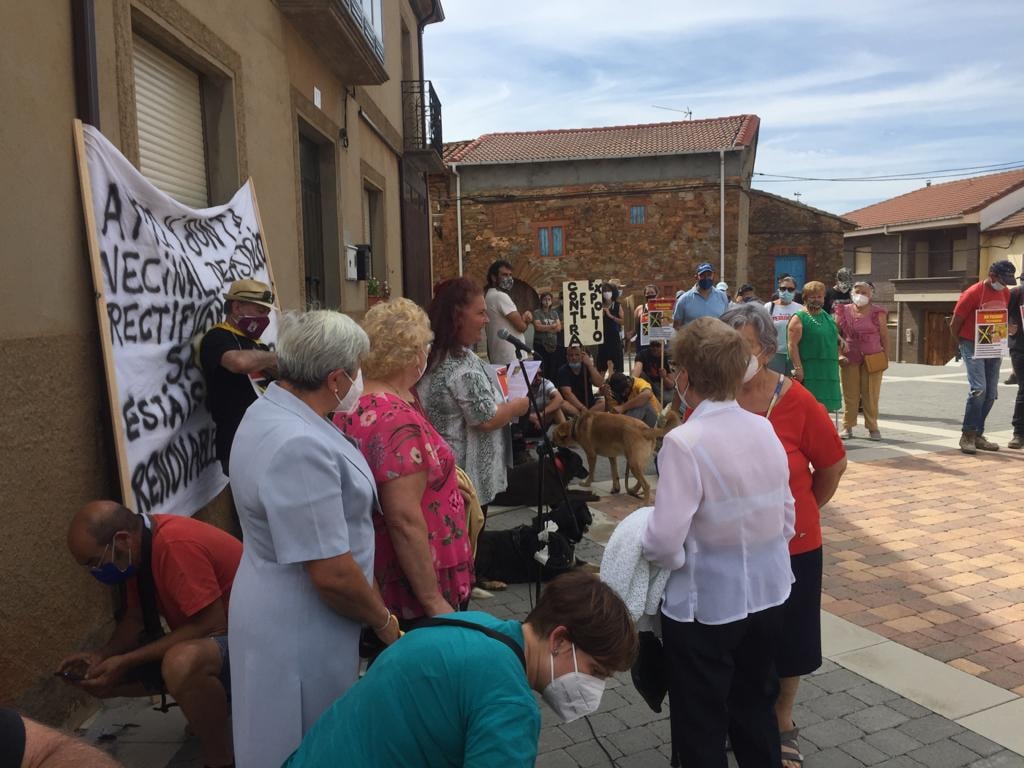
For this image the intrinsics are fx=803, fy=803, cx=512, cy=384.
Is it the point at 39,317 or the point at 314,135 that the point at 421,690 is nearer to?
the point at 39,317

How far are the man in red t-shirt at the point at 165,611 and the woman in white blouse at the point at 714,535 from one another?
5.30 ft

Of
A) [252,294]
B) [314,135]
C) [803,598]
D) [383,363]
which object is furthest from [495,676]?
[314,135]

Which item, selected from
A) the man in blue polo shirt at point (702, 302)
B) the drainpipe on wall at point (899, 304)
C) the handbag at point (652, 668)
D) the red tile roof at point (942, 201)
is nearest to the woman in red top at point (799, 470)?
the handbag at point (652, 668)

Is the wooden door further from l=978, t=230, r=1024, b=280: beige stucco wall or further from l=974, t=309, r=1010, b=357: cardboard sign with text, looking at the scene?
l=974, t=309, r=1010, b=357: cardboard sign with text

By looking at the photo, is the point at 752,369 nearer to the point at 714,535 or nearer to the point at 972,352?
the point at 714,535

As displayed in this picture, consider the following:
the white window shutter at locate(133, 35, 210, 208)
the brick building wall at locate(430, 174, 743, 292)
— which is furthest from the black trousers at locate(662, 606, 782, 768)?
the brick building wall at locate(430, 174, 743, 292)

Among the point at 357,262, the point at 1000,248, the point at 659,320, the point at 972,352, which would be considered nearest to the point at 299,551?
the point at 357,262

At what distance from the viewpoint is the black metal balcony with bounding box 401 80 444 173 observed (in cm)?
1278

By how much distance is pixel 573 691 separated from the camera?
182 centimetres

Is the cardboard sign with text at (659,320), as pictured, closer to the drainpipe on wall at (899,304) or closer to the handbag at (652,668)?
the handbag at (652,668)

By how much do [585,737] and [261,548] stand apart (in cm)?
189

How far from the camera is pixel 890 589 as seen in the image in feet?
16.3

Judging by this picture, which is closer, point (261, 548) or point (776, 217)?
point (261, 548)

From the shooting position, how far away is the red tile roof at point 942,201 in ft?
118
